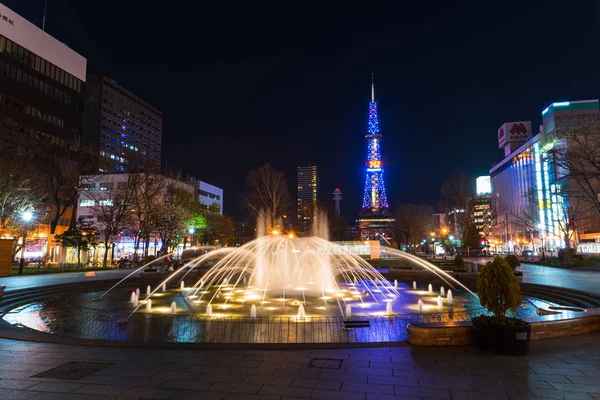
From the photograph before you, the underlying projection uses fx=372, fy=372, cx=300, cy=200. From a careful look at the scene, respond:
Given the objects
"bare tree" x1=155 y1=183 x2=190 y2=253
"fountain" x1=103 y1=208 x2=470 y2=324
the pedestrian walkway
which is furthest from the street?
"bare tree" x1=155 y1=183 x2=190 y2=253

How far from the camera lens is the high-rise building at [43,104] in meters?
49.8

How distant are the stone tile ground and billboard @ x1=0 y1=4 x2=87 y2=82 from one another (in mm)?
59680

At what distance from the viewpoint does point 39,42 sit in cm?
5569

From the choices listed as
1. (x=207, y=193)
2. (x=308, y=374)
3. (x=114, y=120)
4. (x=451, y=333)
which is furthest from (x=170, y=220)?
(x=114, y=120)

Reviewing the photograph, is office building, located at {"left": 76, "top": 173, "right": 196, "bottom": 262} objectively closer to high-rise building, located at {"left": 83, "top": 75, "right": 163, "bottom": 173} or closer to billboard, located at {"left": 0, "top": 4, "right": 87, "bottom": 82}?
billboard, located at {"left": 0, "top": 4, "right": 87, "bottom": 82}

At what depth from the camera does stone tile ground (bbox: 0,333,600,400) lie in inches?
236

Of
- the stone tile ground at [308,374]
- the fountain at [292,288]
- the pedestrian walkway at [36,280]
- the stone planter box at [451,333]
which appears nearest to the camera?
the stone tile ground at [308,374]

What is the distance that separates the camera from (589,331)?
10.0 m

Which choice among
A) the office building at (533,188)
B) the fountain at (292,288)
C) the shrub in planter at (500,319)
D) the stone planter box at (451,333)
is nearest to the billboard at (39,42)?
the fountain at (292,288)

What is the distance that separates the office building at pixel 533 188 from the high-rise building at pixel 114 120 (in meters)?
119

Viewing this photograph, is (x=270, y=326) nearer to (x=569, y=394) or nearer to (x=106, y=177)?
(x=569, y=394)

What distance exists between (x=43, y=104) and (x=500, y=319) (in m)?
65.9

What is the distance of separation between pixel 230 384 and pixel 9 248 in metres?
29.4

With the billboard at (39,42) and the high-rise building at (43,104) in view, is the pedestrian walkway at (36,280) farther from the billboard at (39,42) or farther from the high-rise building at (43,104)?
the billboard at (39,42)
